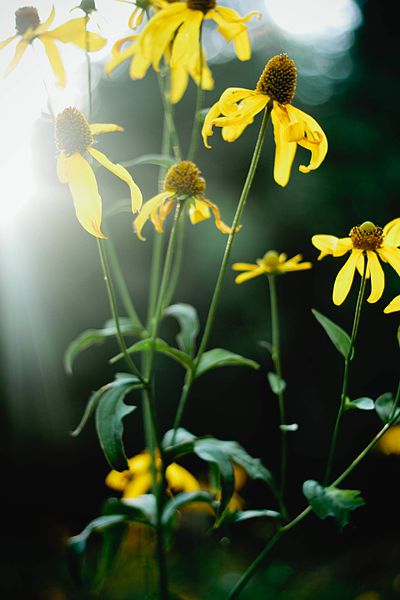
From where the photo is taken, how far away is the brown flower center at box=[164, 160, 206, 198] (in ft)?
2.47

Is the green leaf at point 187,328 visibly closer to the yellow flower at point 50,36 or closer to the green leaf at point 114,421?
the green leaf at point 114,421

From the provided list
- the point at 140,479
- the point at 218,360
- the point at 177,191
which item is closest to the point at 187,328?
the point at 218,360

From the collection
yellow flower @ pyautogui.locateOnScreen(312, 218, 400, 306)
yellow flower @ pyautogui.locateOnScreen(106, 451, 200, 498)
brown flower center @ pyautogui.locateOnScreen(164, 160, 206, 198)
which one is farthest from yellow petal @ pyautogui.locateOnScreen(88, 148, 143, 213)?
yellow flower @ pyautogui.locateOnScreen(106, 451, 200, 498)

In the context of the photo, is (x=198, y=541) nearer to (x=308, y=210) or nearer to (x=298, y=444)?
(x=298, y=444)

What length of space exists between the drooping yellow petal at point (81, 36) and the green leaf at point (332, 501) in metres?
0.56

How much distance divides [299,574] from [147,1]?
1750 mm

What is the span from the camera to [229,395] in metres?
2.42

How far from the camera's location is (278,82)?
0.69 m

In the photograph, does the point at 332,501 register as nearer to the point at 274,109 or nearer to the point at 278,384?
the point at 278,384

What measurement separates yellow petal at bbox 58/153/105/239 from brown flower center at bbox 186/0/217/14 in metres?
0.24

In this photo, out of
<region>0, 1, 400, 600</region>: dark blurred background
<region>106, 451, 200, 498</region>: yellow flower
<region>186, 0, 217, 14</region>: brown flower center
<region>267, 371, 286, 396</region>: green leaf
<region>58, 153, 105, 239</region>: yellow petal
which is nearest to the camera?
<region>58, 153, 105, 239</region>: yellow petal

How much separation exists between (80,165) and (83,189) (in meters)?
0.05

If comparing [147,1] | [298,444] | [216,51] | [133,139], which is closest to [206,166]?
[133,139]

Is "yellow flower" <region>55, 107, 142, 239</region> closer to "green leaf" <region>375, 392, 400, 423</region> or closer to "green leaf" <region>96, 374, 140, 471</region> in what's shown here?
"green leaf" <region>96, 374, 140, 471</region>
